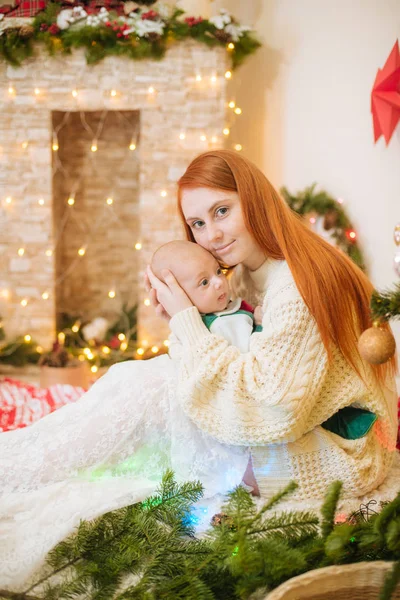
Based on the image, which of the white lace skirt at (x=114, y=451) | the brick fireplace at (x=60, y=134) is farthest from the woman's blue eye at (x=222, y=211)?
the brick fireplace at (x=60, y=134)

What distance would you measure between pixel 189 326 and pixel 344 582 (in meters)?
0.77

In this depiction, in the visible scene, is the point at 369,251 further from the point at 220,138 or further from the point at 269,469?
the point at 269,469

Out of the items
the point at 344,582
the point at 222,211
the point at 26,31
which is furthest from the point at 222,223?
the point at 26,31

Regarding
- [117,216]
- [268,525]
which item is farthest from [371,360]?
[117,216]

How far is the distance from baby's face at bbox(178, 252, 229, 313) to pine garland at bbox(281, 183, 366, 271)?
1526 millimetres

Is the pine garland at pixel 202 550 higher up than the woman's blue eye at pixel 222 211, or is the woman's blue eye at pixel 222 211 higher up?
the woman's blue eye at pixel 222 211

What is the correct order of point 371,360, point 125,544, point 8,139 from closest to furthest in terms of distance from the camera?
point 371,360
point 125,544
point 8,139

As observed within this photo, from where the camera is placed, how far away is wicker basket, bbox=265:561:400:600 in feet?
3.66

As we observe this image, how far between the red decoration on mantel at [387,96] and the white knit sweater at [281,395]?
1.33 meters

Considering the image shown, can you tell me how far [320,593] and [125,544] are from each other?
0.46 metres

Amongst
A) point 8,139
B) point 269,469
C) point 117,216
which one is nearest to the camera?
point 269,469

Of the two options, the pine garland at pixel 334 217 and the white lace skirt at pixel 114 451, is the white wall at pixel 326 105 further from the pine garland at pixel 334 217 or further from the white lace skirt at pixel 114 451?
the white lace skirt at pixel 114 451

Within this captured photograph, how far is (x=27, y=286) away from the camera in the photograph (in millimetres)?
4148

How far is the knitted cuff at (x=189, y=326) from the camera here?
1686 mm
